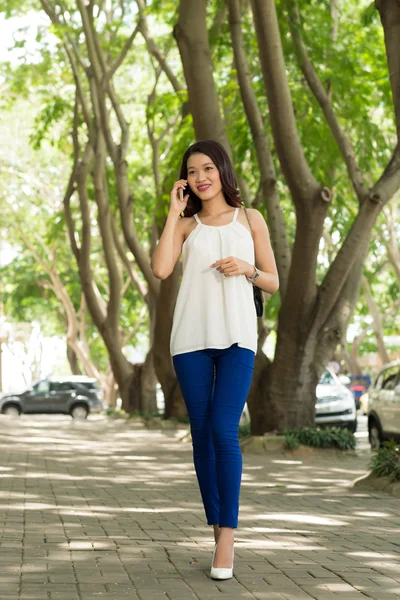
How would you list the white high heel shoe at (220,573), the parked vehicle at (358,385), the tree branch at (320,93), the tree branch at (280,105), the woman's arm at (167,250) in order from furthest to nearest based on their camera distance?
the parked vehicle at (358,385), the tree branch at (320,93), the tree branch at (280,105), the woman's arm at (167,250), the white high heel shoe at (220,573)

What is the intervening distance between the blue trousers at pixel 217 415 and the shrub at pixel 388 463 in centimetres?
540

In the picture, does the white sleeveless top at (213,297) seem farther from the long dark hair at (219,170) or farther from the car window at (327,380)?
the car window at (327,380)

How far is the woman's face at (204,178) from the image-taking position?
5.51 meters

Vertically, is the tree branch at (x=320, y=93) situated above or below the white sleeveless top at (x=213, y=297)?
above

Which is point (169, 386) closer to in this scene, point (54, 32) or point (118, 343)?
point (118, 343)

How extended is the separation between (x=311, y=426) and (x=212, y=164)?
440 inches

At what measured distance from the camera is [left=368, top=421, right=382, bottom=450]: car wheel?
16972mm

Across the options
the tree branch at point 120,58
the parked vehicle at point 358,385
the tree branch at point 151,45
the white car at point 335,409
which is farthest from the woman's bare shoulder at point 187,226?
the parked vehicle at point 358,385

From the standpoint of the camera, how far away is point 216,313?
528cm

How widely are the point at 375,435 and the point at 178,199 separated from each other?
1225 cm

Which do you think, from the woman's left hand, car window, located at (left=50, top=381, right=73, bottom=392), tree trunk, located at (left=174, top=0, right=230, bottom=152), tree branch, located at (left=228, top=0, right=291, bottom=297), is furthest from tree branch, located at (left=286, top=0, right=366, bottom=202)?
car window, located at (left=50, top=381, right=73, bottom=392)

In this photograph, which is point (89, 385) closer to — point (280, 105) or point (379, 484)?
point (280, 105)

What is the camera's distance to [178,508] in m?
8.70

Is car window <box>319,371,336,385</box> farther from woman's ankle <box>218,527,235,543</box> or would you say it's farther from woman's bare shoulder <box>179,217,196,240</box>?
woman's ankle <box>218,527,235,543</box>
